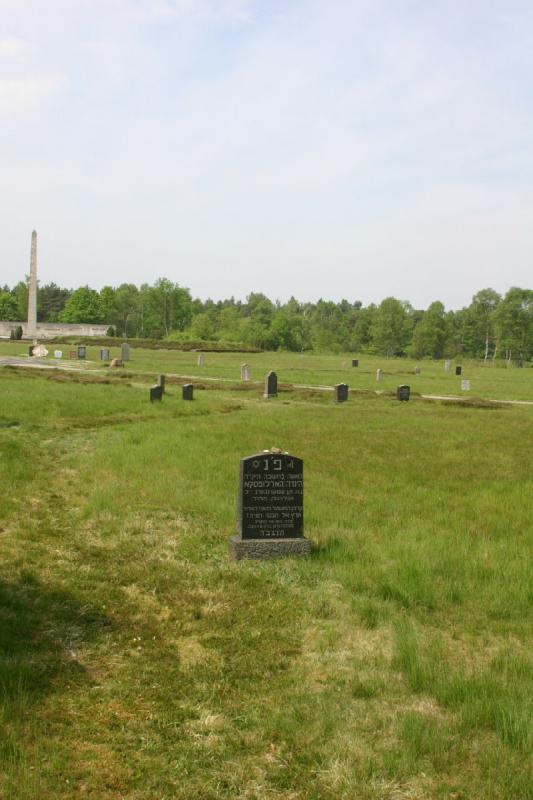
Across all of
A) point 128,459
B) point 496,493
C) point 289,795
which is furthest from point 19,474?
point 289,795

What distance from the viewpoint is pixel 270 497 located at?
28.0 ft

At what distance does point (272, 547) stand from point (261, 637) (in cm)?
235

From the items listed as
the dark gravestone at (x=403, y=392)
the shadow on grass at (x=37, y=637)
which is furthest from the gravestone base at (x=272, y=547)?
the dark gravestone at (x=403, y=392)

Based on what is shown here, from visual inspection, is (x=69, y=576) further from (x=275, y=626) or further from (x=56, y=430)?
(x=56, y=430)

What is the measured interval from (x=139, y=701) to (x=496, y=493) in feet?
26.1

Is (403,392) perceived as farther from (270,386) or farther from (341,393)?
(270,386)

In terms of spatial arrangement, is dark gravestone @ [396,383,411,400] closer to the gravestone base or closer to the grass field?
the grass field

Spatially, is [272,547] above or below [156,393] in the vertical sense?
below

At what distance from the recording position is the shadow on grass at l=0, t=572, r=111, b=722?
191 inches

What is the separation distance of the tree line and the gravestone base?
9661 cm

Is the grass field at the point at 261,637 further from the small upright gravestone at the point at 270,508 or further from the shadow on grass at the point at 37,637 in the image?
the small upright gravestone at the point at 270,508

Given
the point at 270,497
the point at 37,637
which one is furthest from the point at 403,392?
the point at 37,637

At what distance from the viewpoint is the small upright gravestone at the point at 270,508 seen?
326 inches

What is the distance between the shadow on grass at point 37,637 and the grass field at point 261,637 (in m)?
0.02
